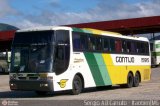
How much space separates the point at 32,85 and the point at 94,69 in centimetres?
406

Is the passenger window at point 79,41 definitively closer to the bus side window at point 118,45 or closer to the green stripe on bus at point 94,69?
the green stripe on bus at point 94,69

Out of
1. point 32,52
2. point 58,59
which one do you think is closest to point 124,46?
point 58,59

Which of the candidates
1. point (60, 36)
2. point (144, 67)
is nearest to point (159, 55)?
point (144, 67)

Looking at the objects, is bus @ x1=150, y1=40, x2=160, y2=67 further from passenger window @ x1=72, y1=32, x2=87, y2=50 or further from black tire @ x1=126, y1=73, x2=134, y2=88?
passenger window @ x1=72, y1=32, x2=87, y2=50

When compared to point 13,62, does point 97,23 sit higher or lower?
higher

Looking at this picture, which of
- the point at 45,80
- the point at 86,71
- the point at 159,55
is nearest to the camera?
the point at 45,80

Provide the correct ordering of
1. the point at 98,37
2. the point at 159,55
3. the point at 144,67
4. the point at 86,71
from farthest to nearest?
the point at 159,55 → the point at 144,67 → the point at 98,37 → the point at 86,71

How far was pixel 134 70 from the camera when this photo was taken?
27297 millimetres

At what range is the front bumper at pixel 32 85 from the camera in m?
19.1

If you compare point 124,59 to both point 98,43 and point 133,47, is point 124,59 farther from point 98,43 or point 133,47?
point 98,43

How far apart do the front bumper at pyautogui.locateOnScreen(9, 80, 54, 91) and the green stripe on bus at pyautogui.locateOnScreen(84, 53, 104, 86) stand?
313cm

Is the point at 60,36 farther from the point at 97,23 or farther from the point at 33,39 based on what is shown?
the point at 97,23

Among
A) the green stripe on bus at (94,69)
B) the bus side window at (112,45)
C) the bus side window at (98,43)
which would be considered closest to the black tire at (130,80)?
the bus side window at (112,45)

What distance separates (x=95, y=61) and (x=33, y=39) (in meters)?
3.71
